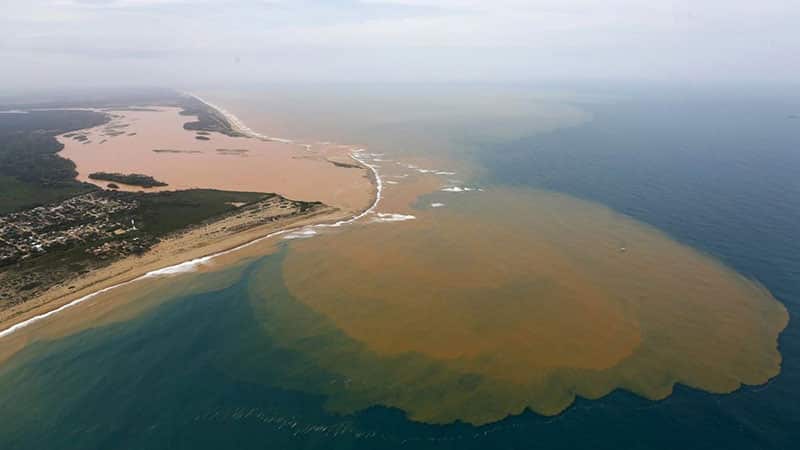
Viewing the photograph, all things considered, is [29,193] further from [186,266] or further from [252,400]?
[252,400]

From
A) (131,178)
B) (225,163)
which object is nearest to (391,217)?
(225,163)

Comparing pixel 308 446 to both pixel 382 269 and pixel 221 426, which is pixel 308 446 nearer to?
pixel 221 426

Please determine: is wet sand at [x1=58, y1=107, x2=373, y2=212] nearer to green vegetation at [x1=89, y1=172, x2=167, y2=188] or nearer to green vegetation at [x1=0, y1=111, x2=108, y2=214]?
green vegetation at [x1=89, y1=172, x2=167, y2=188]

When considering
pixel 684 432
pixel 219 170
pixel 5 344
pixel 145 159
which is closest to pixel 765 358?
pixel 684 432

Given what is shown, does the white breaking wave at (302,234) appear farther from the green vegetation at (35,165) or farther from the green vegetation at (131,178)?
the green vegetation at (35,165)

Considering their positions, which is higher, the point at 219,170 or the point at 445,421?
the point at 219,170

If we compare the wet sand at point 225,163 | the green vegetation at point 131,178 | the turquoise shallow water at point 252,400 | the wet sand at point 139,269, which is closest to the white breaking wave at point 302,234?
the wet sand at point 139,269
